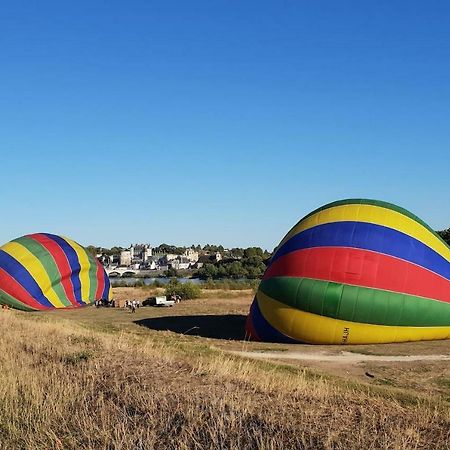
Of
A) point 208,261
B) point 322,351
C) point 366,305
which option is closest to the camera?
point 322,351

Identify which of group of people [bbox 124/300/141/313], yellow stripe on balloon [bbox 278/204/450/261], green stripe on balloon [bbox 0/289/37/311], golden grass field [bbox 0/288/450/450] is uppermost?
yellow stripe on balloon [bbox 278/204/450/261]

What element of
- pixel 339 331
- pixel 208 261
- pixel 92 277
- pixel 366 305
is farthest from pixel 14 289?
pixel 208 261

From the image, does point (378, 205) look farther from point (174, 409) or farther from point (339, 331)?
point (174, 409)

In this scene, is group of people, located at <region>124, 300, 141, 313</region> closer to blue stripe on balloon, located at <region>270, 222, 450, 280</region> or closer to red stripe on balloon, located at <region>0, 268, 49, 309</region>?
red stripe on balloon, located at <region>0, 268, 49, 309</region>

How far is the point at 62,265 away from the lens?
32250 millimetres

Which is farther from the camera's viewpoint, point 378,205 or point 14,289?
point 14,289

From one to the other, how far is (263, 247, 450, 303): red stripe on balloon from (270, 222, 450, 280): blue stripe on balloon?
19cm

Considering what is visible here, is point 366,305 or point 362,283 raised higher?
point 362,283

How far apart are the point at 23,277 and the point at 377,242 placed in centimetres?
2013

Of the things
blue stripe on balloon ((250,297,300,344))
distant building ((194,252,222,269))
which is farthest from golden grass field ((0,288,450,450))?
distant building ((194,252,222,269))

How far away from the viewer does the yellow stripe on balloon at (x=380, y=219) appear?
19.0m

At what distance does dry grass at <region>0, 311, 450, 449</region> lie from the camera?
204 inches

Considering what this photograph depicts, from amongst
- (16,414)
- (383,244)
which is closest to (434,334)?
(383,244)

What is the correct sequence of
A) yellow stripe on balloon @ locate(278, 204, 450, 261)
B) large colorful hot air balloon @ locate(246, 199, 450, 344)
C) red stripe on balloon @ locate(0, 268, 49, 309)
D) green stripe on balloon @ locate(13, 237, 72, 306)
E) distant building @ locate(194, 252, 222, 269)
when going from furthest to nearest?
distant building @ locate(194, 252, 222, 269), green stripe on balloon @ locate(13, 237, 72, 306), red stripe on balloon @ locate(0, 268, 49, 309), yellow stripe on balloon @ locate(278, 204, 450, 261), large colorful hot air balloon @ locate(246, 199, 450, 344)
